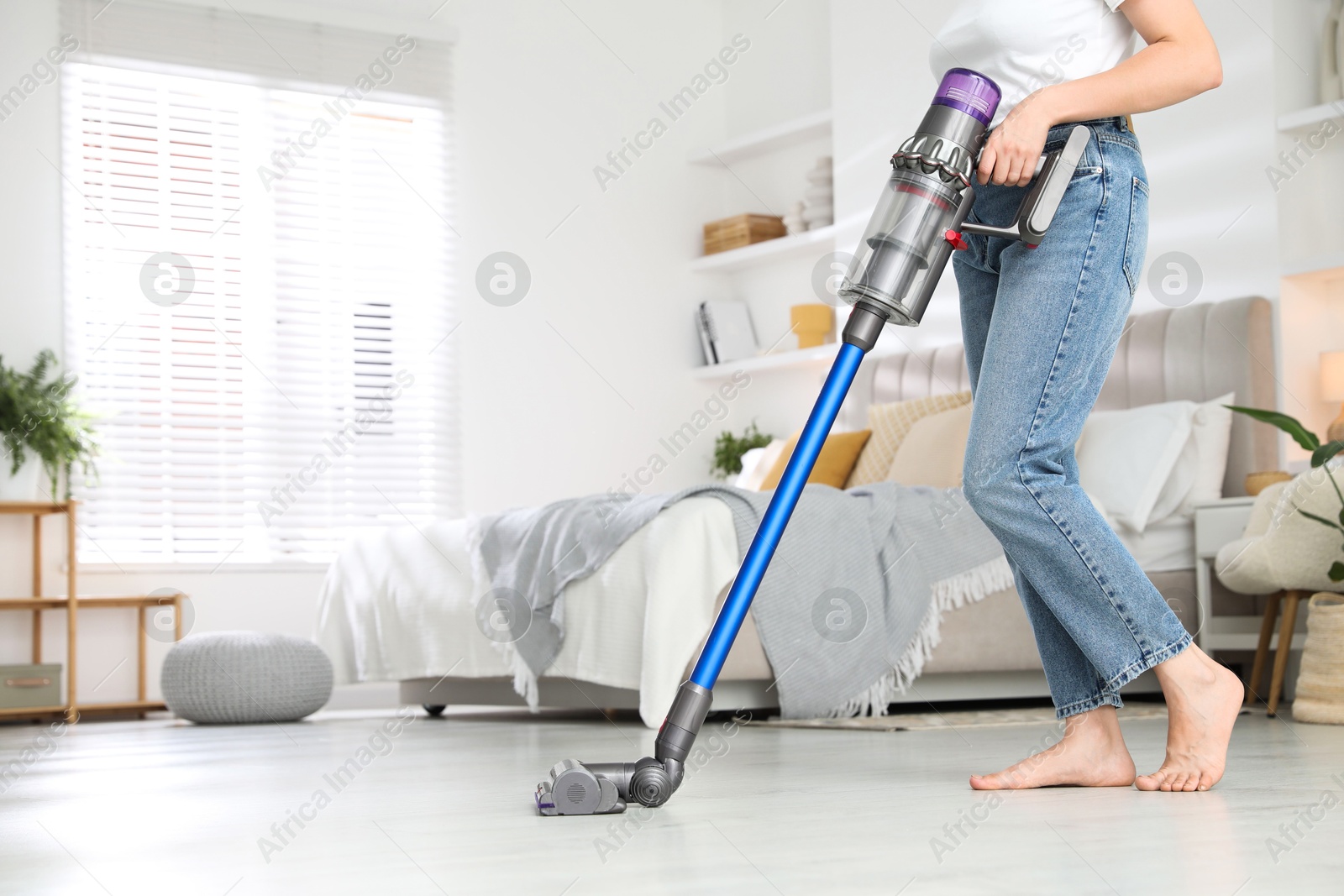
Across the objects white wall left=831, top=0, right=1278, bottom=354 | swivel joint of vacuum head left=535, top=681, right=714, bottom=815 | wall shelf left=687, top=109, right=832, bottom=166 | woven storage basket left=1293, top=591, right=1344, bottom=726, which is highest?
wall shelf left=687, top=109, right=832, bottom=166

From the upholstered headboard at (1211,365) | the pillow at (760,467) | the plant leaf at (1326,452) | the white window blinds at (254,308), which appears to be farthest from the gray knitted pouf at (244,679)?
the plant leaf at (1326,452)

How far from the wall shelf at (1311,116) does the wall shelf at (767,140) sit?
2.24 metres

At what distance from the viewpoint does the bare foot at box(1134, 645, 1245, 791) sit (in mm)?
1672

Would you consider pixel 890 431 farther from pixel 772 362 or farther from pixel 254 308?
pixel 254 308

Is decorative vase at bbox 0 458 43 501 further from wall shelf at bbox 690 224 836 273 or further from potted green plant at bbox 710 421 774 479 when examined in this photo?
wall shelf at bbox 690 224 836 273

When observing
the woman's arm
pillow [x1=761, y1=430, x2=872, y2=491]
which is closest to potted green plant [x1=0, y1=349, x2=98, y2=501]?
pillow [x1=761, y1=430, x2=872, y2=491]

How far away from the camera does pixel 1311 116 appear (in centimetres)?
391

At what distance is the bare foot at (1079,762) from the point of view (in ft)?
5.74

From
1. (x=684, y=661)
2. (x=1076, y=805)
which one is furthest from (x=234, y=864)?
(x=684, y=661)

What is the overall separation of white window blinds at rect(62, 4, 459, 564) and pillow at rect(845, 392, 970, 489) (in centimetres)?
210

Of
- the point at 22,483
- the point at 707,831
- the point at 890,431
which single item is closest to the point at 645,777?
the point at 707,831

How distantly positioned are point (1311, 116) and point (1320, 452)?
1.37 m

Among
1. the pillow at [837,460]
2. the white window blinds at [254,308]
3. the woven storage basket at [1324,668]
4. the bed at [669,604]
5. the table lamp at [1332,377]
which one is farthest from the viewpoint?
the white window blinds at [254,308]

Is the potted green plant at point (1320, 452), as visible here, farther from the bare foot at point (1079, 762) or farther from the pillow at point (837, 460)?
the pillow at point (837, 460)
